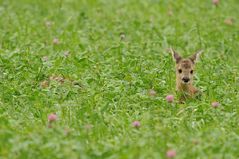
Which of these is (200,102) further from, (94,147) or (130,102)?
(94,147)

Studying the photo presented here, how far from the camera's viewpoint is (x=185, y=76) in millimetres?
8867

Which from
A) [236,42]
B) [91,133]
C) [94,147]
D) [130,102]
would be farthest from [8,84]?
[236,42]

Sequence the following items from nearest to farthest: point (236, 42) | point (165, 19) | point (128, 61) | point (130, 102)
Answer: point (130, 102) < point (128, 61) < point (236, 42) < point (165, 19)

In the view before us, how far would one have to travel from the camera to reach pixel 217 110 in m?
7.37

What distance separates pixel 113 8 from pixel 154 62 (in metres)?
4.43

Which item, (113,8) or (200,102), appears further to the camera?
(113,8)

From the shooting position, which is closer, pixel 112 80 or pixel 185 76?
pixel 112 80

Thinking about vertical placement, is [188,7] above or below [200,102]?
above

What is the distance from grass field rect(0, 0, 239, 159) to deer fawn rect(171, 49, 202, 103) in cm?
11

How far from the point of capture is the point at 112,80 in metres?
8.60

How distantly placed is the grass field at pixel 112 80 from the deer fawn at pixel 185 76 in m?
0.11

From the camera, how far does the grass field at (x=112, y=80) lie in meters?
6.24

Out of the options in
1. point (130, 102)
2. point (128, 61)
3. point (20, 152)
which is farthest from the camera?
point (128, 61)

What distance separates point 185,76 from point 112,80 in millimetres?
874
